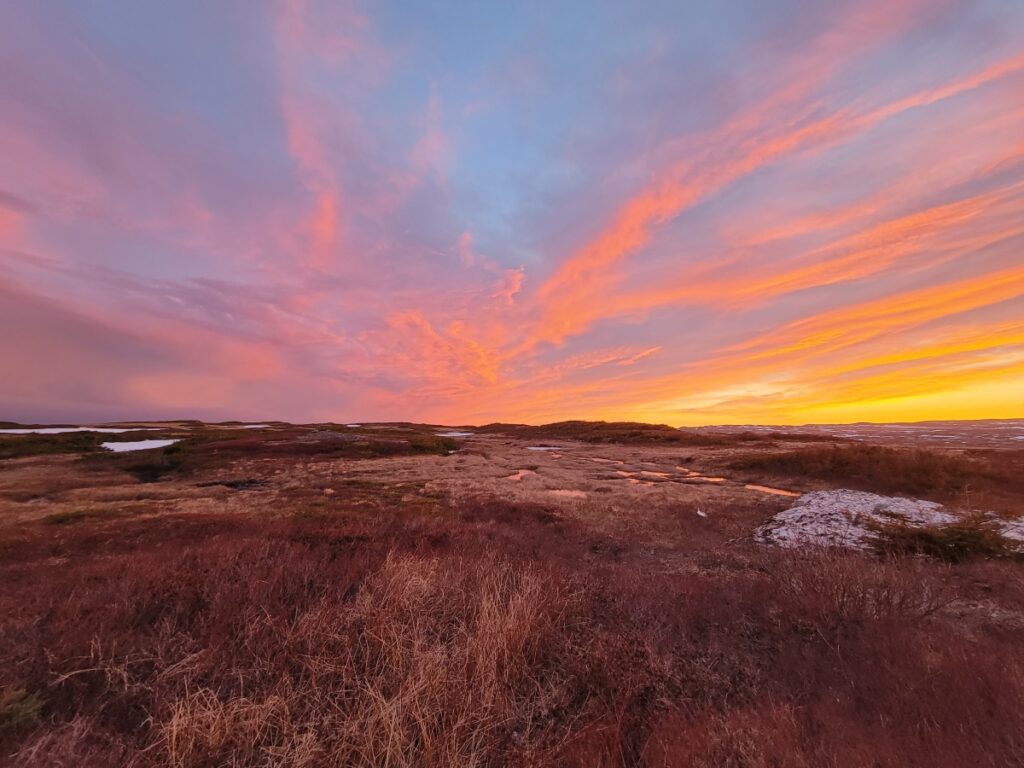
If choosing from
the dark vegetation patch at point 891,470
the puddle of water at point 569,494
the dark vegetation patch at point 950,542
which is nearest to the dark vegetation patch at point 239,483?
the puddle of water at point 569,494

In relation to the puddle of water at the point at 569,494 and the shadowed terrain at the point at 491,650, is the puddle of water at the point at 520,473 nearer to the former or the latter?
the puddle of water at the point at 569,494

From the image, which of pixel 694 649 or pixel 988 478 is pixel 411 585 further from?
pixel 988 478

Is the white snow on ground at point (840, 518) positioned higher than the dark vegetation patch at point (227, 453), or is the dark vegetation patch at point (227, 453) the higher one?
the dark vegetation patch at point (227, 453)

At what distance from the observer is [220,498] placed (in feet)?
82.2

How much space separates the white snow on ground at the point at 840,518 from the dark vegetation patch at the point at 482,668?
17.9ft

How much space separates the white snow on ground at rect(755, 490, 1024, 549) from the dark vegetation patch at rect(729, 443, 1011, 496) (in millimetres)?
7266

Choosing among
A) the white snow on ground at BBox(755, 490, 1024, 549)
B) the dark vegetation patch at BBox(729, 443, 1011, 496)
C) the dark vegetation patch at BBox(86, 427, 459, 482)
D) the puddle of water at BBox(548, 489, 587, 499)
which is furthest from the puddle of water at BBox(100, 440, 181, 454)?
the dark vegetation patch at BBox(729, 443, 1011, 496)

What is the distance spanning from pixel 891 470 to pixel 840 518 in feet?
56.1

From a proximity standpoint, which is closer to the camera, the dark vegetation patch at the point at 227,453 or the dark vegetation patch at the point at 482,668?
the dark vegetation patch at the point at 482,668

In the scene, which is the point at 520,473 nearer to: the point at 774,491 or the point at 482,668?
the point at 774,491

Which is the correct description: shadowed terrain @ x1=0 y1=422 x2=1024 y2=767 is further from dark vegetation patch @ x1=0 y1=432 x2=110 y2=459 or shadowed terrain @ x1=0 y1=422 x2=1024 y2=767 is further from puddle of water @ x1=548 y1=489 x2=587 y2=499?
dark vegetation patch @ x1=0 y1=432 x2=110 y2=459

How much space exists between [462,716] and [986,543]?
1712cm

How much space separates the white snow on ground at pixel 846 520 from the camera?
15.6 m

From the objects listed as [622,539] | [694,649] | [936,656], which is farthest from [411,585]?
[622,539]
